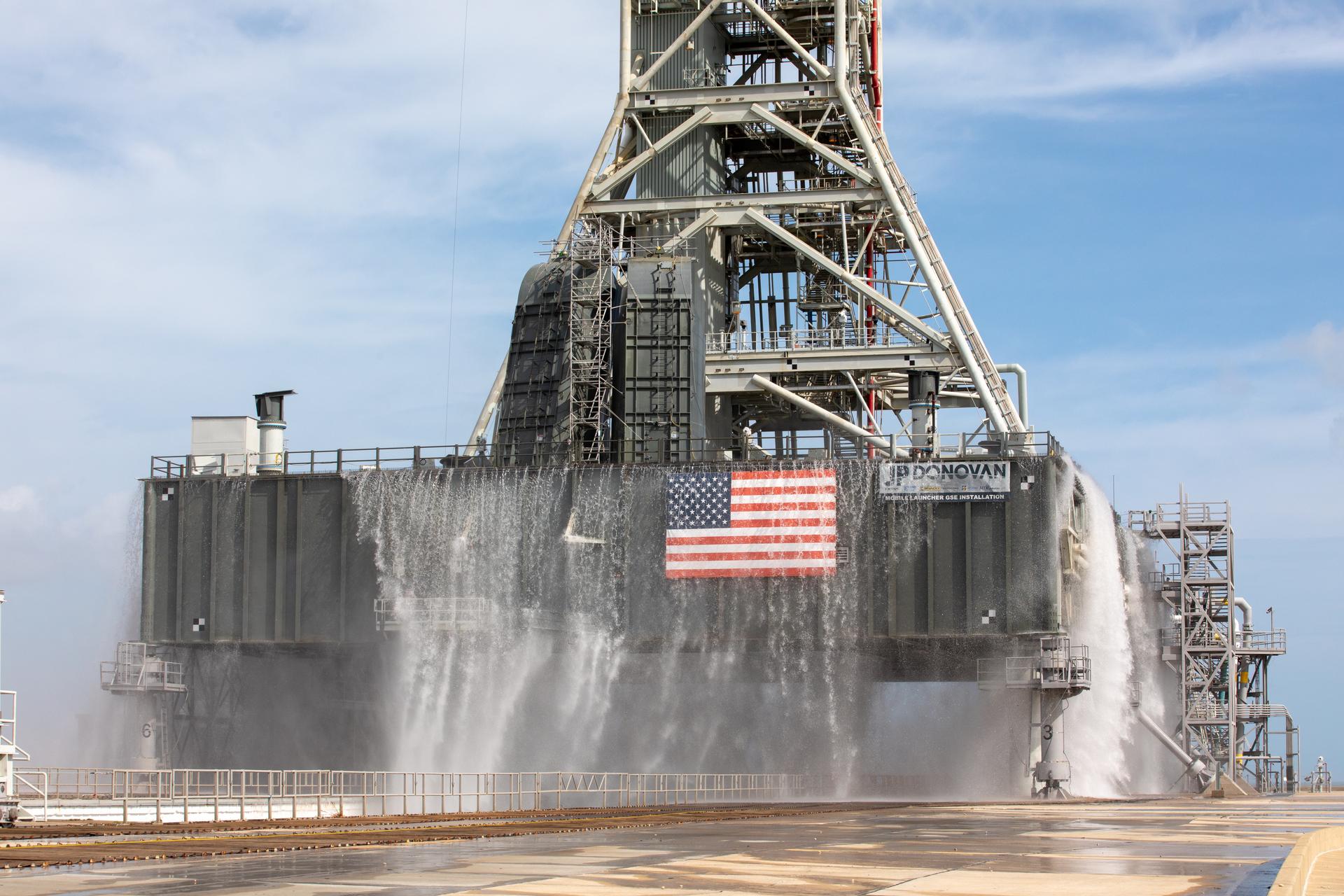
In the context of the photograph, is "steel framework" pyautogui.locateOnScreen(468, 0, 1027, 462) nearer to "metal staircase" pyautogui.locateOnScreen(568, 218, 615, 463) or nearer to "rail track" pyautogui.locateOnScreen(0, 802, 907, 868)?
"metal staircase" pyautogui.locateOnScreen(568, 218, 615, 463)

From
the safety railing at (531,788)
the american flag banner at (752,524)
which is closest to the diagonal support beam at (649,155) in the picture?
the american flag banner at (752,524)

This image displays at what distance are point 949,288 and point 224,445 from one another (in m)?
27.7

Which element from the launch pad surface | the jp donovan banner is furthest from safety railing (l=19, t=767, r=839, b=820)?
the launch pad surface

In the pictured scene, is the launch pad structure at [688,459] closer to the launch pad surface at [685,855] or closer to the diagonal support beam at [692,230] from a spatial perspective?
the diagonal support beam at [692,230]

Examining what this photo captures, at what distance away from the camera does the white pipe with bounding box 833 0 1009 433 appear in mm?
59562

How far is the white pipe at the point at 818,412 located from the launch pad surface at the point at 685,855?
25463 millimetres

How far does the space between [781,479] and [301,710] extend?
2014 cm

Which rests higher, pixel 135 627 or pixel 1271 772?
pixel 135 627

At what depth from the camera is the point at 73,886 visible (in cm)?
1595

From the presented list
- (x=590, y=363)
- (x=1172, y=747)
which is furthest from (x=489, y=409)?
(x=1172, y=747)

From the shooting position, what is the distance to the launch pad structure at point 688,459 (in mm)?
53781

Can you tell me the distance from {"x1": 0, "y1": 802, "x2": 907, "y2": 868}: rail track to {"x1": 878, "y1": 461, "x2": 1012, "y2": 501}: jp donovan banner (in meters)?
19.2

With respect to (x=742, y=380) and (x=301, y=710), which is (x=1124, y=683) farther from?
(x=301, y=710)

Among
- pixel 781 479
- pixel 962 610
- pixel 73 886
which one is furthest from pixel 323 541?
pixel 73 886
